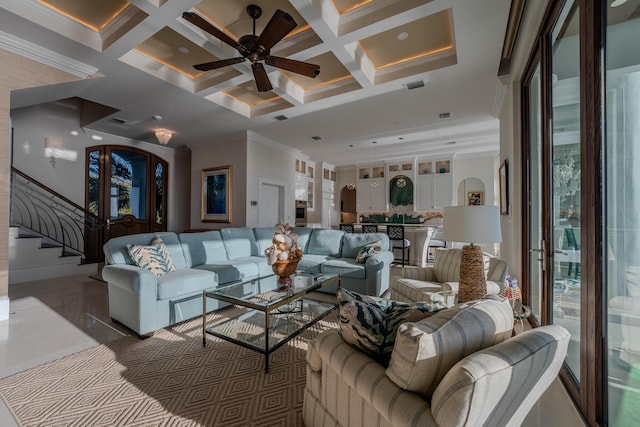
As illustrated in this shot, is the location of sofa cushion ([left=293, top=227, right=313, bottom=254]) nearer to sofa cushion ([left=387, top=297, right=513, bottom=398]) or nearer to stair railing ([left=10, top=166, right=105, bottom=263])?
sofa cushion ([left=387, top=297, right=513, bottom=398])

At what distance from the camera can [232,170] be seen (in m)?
6.29

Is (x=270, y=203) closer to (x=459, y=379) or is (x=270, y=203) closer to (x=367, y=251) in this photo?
(x=367, y=251)

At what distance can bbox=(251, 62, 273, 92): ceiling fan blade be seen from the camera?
3008 millimetres

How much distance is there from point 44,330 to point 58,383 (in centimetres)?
118

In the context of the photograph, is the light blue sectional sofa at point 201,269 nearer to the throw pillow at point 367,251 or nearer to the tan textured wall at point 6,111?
the throw pillow at point 367,251

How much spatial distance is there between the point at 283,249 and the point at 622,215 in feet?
7.62

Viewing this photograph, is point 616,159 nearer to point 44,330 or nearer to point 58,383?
point 58,383

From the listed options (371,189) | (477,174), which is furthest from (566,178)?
(371,189)

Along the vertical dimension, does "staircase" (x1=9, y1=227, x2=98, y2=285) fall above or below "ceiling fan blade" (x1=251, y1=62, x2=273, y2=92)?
below

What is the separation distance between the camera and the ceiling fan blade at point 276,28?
2.29 meters

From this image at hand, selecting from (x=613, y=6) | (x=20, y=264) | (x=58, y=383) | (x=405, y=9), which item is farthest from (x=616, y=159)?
(x=20, y=264)

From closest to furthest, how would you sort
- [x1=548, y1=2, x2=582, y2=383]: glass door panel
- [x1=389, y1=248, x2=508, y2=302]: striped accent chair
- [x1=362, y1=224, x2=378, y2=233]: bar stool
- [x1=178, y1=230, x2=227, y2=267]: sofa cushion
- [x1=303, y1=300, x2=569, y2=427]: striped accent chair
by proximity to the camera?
[x1=303, y1=300, x2=569, y2=427]: striped accent chair < [x1=548, y1=2, x2=582, y2=383]: glass door panel < [x1=389, y1=248, x2=508, y2=302]: striped accent chair < [x1=178, y1=230, x2=227, y2=267]: sofa cushion < [x1=362, y1=224, x2=378, y2=233]: bar stool

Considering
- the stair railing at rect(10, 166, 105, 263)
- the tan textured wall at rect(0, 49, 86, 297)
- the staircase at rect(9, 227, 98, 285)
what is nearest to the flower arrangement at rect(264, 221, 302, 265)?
the tan textured wall at rect(0, 49, 86, 297)

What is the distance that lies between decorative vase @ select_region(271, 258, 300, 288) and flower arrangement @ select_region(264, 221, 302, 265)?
2 cm
